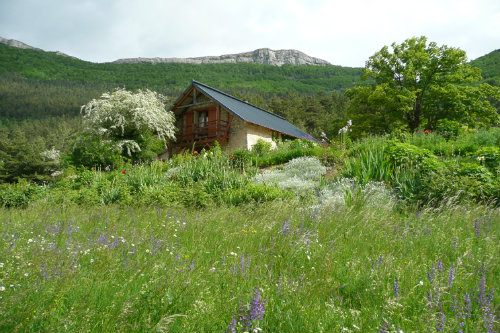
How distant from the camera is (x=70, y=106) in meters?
86.2

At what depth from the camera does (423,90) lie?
20.8 metres

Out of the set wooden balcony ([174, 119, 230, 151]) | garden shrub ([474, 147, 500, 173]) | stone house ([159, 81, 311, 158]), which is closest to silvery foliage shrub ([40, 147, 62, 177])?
stone house ([159, 81, 311, 158])

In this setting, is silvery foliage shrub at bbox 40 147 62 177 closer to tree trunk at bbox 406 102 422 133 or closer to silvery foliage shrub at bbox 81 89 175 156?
silvery foliage shrub at bbox 81 89 175 156

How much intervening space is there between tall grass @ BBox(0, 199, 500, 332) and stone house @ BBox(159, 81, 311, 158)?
16.8 metres

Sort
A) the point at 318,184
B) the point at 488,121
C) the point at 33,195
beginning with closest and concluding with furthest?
the point at 318,184 < the point at 33,195 < the point at 488,121

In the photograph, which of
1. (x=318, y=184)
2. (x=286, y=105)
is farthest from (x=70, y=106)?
(x=318, y=184)

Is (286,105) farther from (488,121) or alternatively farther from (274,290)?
(274,290)

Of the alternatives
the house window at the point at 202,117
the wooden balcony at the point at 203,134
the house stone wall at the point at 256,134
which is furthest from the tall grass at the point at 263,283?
the house window at the point at 202,117

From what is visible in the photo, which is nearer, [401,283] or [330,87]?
[401,283]

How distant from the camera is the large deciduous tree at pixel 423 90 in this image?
20000mm

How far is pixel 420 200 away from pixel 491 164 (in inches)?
118

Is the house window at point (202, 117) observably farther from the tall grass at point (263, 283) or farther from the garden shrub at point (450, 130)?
the tall grass at point (263, 283)

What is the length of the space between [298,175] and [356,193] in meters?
4.24

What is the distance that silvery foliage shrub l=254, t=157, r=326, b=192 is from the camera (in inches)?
339
